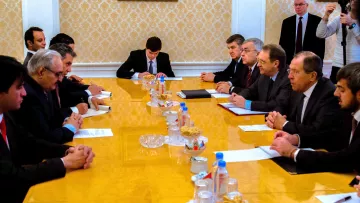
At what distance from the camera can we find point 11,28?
6.11m

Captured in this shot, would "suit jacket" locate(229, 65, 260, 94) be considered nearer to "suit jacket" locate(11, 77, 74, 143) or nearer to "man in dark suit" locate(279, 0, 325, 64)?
"man in dark suit" locate(279, 0, 325, 64)

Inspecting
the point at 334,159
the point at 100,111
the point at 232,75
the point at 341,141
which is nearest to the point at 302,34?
the point at 232,75

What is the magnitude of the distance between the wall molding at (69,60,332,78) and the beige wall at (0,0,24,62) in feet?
2.67

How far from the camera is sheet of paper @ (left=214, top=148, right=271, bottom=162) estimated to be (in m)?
2.54

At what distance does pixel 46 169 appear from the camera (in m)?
2.19

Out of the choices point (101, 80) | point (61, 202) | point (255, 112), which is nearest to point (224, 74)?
point (101, 80)

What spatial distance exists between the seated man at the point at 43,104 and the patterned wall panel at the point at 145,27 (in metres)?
3.23

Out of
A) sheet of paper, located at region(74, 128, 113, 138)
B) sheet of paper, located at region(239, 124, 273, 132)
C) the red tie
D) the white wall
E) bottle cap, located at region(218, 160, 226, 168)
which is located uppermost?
the white wall

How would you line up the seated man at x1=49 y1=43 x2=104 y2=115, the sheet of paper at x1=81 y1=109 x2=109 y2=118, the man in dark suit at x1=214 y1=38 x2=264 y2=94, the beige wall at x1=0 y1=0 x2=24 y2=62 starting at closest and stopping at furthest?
1. the sheet of paper at x1=81 y1=109 x2=109 y2=118
2. the seated man at x1=49 y1=43 x2=104 y2=115
3. the man in dark suit at x1=214 y1=38 x2=264 y2=94
4. the beige wall at x1=0 y1=0 x2=24 y2=62

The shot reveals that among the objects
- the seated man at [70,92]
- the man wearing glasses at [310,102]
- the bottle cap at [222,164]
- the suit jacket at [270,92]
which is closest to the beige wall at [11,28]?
the seated man at [70,92]

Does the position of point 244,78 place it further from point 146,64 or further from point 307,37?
point 307,37

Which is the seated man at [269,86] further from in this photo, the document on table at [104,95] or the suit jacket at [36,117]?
the suit jacket at [36,117]

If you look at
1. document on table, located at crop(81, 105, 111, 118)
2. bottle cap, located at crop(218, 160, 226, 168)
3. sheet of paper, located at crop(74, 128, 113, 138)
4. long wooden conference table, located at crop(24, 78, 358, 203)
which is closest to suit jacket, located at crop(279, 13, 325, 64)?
long wooden conference table, located at crop(24, 78, 358, 203)

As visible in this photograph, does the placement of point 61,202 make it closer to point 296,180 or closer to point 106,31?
point 296,180
